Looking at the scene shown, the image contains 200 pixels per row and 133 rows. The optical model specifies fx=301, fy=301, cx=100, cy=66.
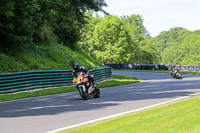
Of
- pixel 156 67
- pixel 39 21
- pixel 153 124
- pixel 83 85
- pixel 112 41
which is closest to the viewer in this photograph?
pixel 153 124

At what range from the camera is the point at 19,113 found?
958 centimetres

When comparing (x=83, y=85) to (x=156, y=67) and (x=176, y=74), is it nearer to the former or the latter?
(x=176, y=74)

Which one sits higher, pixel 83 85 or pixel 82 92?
pixel 83 85

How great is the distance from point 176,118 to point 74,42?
2964 centimetres

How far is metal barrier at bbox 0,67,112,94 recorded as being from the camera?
16828 mm

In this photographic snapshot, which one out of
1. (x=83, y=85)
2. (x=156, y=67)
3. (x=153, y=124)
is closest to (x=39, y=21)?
(x=83, y=85)

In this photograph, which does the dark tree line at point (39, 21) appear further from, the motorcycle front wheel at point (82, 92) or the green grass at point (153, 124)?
the green grass at point (153, 124)

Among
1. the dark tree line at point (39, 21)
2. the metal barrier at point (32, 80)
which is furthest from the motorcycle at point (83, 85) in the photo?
the dark tree line at point (39, 21)

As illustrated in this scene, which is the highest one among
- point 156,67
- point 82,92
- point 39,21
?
point 39,21

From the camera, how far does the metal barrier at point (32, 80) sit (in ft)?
55.2

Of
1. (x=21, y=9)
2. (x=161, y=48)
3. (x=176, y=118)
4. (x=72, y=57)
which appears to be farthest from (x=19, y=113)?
(x=161, y=48)

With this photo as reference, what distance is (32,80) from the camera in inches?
733

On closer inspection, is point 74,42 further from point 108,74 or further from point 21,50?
point 21,50

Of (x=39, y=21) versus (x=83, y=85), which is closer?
(x=83, y=85)
